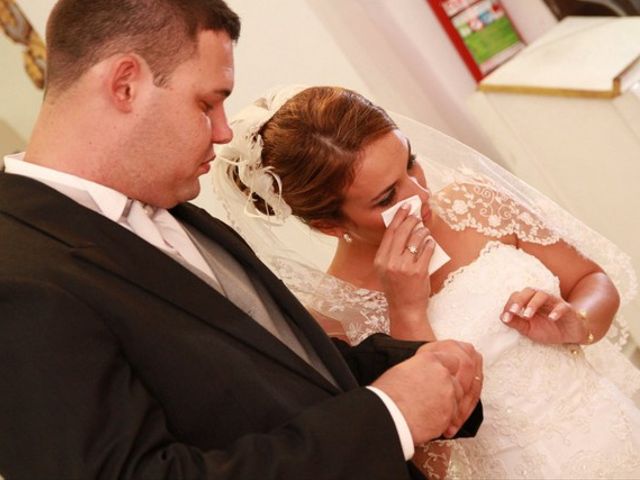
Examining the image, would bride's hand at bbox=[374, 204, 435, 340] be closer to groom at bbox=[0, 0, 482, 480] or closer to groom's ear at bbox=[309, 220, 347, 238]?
groom's ear at bbox=[309, 220, 347, 238]

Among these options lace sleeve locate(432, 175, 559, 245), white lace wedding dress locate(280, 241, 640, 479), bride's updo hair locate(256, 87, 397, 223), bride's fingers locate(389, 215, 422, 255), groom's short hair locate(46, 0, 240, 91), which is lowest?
white lace wedding dress locate(280, 241, 640, 479)

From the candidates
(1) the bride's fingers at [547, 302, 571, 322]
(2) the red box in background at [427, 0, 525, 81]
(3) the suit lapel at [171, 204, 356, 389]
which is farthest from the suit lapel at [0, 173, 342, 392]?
(2) the red box in background at [427, 0, 525, 81]

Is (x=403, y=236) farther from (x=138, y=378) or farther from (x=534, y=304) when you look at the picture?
(x=138, y=378)

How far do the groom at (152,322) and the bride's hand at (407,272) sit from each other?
1.20 ft

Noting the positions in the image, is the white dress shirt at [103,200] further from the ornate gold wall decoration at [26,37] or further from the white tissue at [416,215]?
the ornate gold wall decoration at [26,37]

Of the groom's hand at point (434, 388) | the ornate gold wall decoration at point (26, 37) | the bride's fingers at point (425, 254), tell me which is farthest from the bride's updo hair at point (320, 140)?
the ornate gold wall decoration at point (26, 37)

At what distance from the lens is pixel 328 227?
2008 mm

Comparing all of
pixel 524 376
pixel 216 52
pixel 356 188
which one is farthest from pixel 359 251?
pixel 216 52

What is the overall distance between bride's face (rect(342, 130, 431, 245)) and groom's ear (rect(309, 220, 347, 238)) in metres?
0.10

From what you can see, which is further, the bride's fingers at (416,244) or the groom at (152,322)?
the bride's fingers at (416,244)

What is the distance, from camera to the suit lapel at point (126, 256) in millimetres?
1145

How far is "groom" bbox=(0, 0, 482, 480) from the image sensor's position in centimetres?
100

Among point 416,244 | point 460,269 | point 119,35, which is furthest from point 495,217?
point 119,35

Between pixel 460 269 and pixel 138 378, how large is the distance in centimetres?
99
